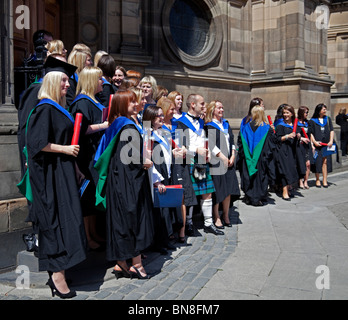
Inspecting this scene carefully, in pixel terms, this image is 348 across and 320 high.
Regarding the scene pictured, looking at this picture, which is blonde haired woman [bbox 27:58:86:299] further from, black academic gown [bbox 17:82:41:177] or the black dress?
the black dress

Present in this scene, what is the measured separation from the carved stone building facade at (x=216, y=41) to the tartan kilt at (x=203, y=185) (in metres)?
4.44

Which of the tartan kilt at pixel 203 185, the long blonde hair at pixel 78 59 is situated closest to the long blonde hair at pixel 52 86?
the long blonde hair at pixel 78 59

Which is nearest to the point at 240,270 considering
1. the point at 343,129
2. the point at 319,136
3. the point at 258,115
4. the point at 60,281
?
the point at 60,281

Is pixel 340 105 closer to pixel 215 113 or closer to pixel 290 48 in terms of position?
pixel 290 48

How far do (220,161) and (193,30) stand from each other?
7.22 m

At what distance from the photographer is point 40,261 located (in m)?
3.80

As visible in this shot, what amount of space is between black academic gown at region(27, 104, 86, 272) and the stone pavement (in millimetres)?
440

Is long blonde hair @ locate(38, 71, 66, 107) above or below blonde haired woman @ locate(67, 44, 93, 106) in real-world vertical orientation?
below

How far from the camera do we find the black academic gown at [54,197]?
3.71 meters

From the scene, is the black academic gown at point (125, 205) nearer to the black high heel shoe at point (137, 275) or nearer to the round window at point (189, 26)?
the black high heel shoe at point (137, 275)

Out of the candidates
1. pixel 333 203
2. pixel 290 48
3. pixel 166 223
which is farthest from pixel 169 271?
pixel 290 48

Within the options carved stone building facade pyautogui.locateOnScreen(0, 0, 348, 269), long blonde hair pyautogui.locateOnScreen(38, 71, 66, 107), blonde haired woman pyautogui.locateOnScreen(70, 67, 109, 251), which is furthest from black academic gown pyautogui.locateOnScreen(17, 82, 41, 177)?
carved stone building facade pyautogui.locateOnScreen(0, 0, 348, 269)

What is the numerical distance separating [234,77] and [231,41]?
1.17 meters

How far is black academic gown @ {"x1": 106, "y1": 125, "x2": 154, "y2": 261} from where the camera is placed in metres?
4.08
